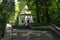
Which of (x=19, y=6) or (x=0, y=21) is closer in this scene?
(x=0, y=21)

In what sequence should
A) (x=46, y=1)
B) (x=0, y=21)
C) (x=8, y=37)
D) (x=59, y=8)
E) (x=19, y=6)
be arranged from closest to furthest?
(x=8, y=37) < (x=0, y=21) < (x=59, y=8) < (x=46, y=1) < (x=19, y=6)

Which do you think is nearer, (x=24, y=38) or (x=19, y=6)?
(x=24, y=38)

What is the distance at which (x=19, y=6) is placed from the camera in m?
54.2

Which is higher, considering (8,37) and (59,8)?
(59,8)

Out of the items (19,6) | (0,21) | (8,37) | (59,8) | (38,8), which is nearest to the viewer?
(8,37)

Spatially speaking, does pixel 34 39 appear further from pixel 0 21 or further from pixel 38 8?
pixel 38 8

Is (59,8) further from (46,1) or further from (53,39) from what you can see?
(53,39)

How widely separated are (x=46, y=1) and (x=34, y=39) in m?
15.0

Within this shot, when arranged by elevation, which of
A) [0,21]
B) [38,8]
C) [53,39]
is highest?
[38,8]

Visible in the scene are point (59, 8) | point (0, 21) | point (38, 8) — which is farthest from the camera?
point (38, 8)

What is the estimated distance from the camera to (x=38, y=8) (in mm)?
28422

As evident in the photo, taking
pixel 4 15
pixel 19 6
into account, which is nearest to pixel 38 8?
pixel 4 15

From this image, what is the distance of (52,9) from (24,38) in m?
15.7

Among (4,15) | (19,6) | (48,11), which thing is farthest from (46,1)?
(19,6)
